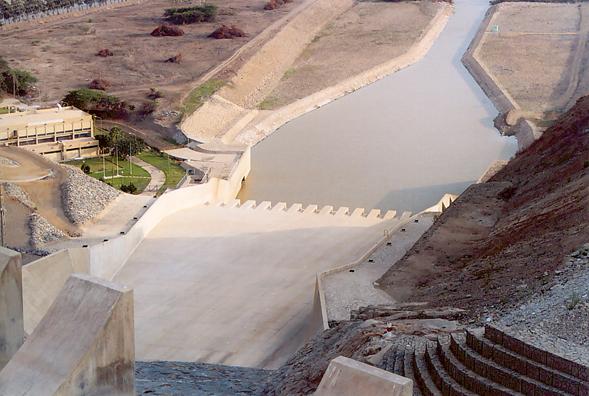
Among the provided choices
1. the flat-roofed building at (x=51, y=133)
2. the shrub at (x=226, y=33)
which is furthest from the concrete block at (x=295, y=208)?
the shrub at (x=226, y=33)

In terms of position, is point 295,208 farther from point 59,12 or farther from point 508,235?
point 59,12

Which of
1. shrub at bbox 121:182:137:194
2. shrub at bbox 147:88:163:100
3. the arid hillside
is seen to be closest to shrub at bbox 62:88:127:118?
shrub at bbox 147:88:163:100

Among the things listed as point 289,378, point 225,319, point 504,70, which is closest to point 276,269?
point 225,319

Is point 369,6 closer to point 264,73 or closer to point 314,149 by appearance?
point 264,73

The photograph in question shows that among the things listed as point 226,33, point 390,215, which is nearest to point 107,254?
point 390,215

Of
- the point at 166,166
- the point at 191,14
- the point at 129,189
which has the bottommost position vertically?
the point at 191,14

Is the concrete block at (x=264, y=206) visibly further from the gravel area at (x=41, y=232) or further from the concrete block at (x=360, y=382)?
the concrete block at (x=360, y=382)
